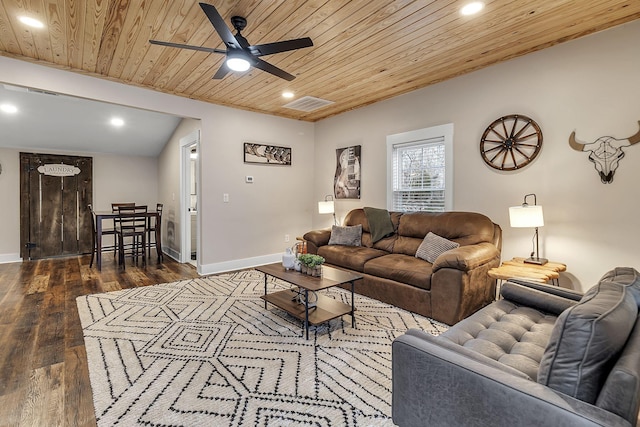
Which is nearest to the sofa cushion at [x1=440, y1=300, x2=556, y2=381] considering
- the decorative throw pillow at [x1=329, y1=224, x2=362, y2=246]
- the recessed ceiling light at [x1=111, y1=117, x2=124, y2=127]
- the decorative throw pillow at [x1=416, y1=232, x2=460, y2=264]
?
the decorative throw pillow at [x1=416, y1=232, x2=460, y2=264]

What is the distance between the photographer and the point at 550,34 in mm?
2785

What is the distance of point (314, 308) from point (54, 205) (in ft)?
19.2

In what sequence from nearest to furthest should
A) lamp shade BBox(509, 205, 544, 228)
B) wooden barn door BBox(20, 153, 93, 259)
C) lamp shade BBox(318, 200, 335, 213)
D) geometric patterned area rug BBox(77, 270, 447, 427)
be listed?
geometric patterned area rug BBox(77, 270, 447, 427)
lamp shade BBox(509, 205, 544, 228)
lamp shade BBox(318, 200, 335, 213)
wooden barn door BBox(20, 153, 93, 259)

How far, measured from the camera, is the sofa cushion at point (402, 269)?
9.82ft

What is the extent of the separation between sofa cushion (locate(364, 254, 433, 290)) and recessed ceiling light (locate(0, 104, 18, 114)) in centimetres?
560

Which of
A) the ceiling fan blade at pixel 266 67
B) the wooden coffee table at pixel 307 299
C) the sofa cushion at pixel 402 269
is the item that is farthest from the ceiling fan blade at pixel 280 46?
the sofa cushion at pixel 402 269

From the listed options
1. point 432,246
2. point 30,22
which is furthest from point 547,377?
point 30,22

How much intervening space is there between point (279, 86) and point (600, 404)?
13.1 feet

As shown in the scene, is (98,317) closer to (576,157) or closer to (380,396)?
(380,396)

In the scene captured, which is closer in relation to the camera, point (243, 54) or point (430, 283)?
point (243, 54)

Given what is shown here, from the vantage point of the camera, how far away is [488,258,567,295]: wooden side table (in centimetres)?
259

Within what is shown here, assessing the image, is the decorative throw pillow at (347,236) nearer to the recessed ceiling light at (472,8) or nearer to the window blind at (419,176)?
the window blind at (419,176)

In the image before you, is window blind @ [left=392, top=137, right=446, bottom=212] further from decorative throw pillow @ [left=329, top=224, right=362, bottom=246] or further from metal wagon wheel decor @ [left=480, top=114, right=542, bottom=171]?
decorative throw pillow @ [left=329, top=224, right=362, bottom=246]

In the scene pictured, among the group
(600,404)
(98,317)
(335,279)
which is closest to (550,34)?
(335,279)
